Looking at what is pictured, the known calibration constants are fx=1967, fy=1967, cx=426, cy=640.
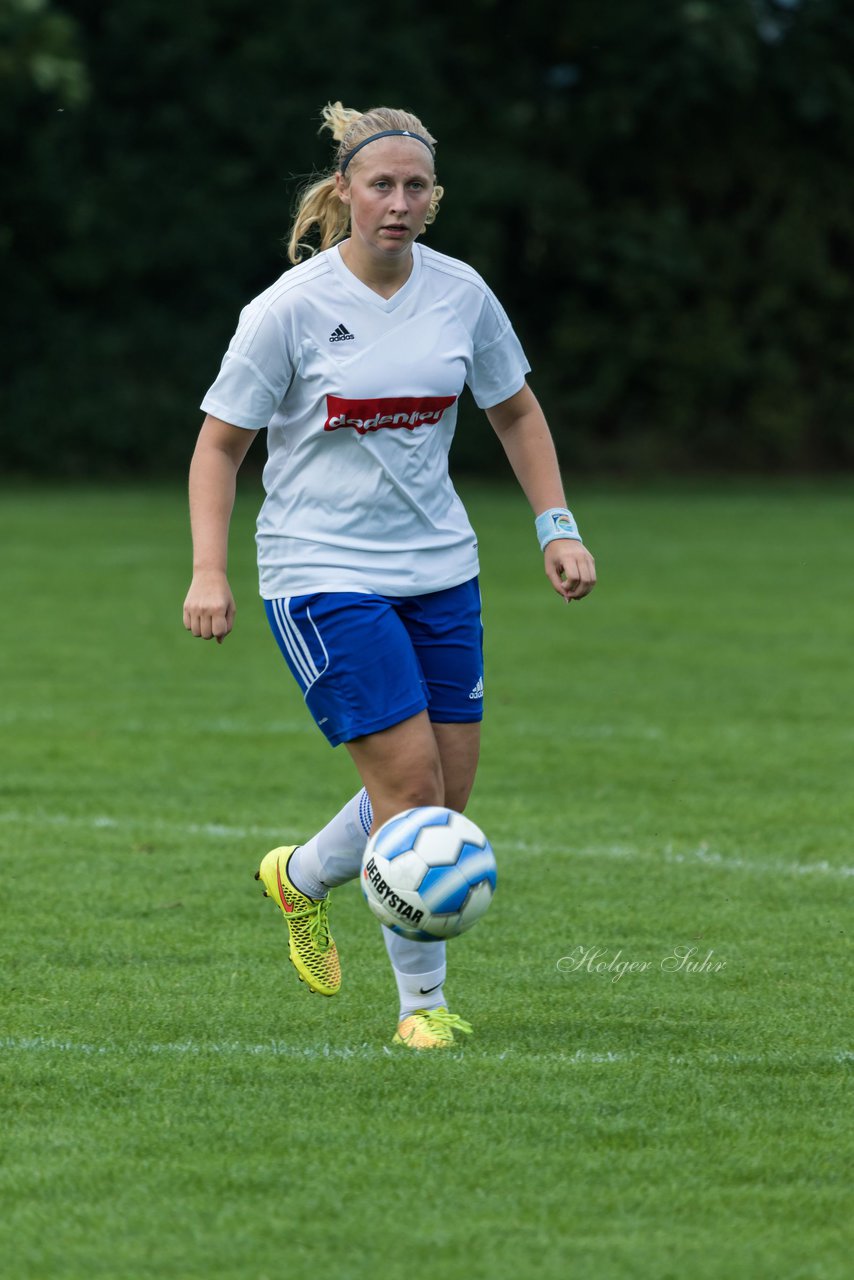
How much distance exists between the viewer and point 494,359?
16.0ft

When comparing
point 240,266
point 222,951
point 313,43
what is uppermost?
point 313,43

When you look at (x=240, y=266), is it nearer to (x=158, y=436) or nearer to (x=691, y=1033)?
(x=158, y=436)

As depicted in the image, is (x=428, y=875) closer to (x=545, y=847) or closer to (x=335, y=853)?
(x=335, y=853)

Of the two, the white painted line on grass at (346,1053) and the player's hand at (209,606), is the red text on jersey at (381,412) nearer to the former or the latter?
the player's hand at (209,606)

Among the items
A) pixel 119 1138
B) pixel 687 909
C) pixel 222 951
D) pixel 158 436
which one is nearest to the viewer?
pixel 119 1138

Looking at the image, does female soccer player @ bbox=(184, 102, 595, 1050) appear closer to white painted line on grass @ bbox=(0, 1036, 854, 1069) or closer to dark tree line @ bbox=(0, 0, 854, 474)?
white painted line on grass @ bbox=(0, 1036, 854, 1069)

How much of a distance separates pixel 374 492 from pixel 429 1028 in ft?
4.22

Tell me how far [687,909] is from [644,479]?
23511 mm

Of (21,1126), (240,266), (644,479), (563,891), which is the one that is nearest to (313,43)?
(240,266)

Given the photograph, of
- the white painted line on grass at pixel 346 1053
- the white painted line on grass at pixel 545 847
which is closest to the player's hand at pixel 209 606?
the white painted line on grass at pixel 346 1053

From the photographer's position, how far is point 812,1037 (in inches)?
188

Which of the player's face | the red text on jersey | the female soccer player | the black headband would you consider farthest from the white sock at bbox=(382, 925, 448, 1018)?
the black headband

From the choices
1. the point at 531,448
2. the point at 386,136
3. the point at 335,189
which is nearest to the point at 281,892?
the point at 531,448

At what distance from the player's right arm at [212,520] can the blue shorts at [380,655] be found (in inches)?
8.2
